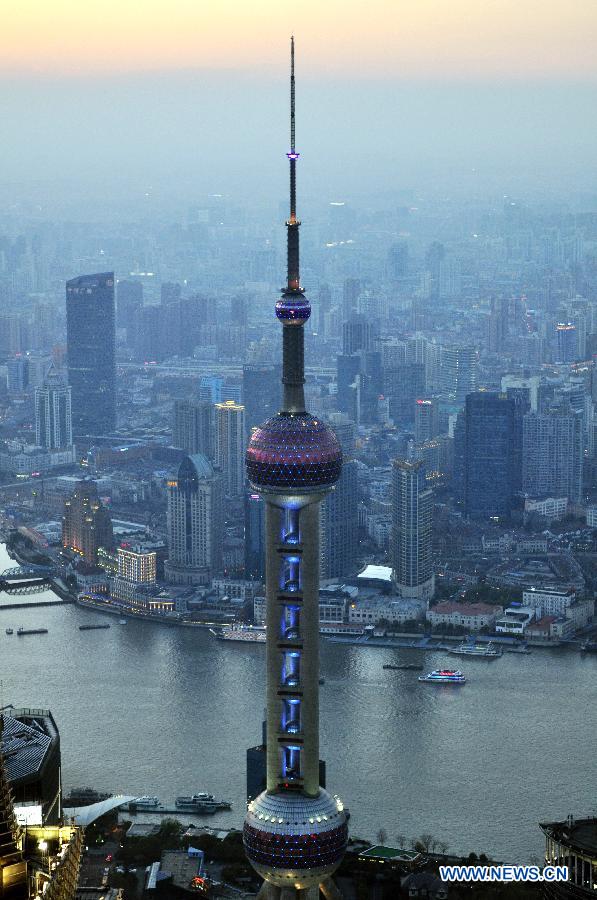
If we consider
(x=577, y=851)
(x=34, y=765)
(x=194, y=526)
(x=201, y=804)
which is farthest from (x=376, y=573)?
(x=577, y=851)

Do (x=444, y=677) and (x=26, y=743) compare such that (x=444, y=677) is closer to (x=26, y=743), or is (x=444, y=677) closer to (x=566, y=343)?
(x=26, y=743)

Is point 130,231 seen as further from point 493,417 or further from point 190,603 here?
point 190,603

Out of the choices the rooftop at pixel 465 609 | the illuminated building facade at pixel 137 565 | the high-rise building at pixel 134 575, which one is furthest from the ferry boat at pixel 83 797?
the illuminated building facade at pixel 137 565

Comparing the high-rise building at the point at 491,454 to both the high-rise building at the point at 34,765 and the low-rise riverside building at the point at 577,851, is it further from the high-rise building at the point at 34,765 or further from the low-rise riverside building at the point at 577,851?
the low-rise riverside building at the point at 577,851

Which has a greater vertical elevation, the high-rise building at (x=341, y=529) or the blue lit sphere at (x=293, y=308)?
the blue lit sphere at (x=293, y=308)

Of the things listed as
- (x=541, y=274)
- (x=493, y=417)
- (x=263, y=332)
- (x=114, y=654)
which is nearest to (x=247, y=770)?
(x=114, y=654)

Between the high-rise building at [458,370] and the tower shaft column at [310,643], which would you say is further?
the high-rise building at [458,370]

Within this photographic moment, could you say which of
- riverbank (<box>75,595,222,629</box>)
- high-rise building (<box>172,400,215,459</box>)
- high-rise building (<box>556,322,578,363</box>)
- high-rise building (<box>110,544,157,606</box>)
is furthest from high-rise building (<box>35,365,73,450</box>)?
riverbank (<box>75,595,222,629</box>)
